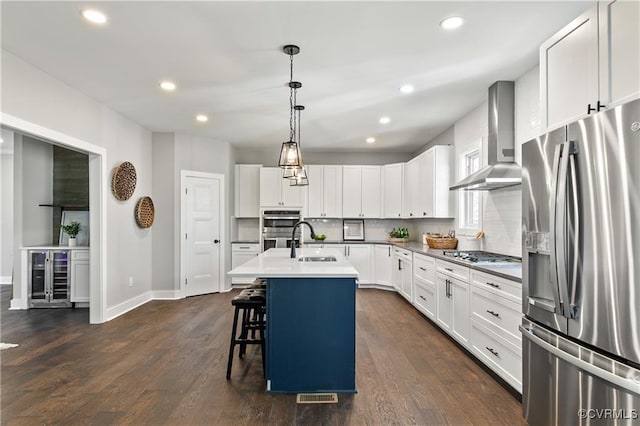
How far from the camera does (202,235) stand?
6.10m

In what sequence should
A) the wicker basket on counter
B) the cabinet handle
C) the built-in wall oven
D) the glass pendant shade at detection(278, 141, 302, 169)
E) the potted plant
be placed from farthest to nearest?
1. the built-in wall oven
2. the potted plant
3. the wicker basket on counter
4. the glass pendant shade at detection(278, 141, 302, 169)
5. the cabinet handle

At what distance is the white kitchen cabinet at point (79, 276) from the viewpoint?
5078 millimetres

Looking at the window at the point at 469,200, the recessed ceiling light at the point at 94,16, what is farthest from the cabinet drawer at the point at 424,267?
the recessed ceiling light at the point at 94,16

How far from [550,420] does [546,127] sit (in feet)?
5.35

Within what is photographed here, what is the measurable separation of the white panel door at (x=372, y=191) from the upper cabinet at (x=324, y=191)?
1.53 ft

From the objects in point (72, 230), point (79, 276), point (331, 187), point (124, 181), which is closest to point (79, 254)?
point (79, 276)

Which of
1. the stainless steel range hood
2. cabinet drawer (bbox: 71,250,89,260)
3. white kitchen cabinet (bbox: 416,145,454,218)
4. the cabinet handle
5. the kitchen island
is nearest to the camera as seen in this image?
the kitchen island

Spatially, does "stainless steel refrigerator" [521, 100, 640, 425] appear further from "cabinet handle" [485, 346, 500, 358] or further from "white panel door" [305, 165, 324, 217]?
"white panel door" [305, 165, 324, 217]

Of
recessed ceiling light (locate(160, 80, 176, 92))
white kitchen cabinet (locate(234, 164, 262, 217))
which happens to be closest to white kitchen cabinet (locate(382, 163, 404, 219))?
white kitchen cabinet (locate(234, 164, 262, 217))

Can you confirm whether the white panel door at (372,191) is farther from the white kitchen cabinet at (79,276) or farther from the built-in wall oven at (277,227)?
the white kitchen cabinet at (79,276)

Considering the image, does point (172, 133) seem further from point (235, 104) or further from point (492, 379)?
point (492, 379)

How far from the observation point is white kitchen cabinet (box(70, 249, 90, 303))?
5078mm

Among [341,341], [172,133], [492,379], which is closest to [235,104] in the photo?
[172,133]

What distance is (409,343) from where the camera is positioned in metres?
3.69
